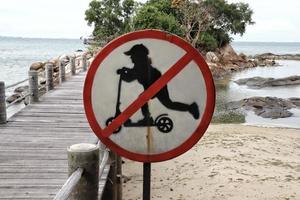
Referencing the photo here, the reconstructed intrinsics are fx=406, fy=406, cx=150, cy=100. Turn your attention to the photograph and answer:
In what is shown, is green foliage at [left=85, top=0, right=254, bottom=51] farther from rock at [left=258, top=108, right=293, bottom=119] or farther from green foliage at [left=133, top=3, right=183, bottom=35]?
rock at [left=258, top=108, right=293, bottom=119]

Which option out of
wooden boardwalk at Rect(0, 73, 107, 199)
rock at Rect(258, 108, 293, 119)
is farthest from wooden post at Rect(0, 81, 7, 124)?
rock at Rect(258, 108, 293, 119)

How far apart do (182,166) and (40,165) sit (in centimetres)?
599

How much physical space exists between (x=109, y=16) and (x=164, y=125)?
44.6 m

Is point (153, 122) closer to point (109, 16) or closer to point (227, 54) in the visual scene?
point (109, 16)

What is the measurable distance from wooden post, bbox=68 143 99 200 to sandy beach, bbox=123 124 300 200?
6.39 meters

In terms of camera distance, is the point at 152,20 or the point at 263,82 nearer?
the point at 263,82

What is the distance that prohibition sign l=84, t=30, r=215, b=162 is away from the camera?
246 centimetres

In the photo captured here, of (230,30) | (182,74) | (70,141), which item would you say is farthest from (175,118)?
(230,30)

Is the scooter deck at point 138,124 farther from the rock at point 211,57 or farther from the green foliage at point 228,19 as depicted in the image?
the green foliage at point 228,19

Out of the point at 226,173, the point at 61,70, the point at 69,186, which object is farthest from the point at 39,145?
the point at 61,70

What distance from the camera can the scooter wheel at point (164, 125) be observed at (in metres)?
2.50

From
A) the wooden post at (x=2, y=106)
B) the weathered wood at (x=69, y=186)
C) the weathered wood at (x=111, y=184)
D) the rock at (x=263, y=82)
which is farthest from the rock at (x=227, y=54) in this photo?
the weathered wood at (x=69, y=186)

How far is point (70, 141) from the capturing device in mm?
7863

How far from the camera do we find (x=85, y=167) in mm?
2822
